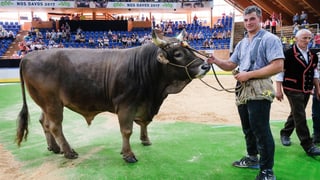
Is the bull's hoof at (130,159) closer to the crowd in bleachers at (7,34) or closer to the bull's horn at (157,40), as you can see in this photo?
the bull's horn at (157,40)

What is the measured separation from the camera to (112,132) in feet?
21.7

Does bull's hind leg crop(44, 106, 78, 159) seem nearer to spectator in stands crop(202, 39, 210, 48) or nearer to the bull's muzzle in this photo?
the bull's muzzle

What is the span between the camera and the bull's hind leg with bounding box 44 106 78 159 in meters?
4.91

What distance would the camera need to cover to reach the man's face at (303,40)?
4.80 m

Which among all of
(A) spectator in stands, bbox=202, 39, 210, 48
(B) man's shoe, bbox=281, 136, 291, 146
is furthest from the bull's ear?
(A) spectator in stands, bbox=202, 39, 210, 48

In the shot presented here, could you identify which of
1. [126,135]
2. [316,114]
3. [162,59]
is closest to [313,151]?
[316,114]

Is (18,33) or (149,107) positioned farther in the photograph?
(18,33)

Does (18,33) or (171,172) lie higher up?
(18,33)

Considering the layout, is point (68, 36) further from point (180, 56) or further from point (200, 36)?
point (180, 56)

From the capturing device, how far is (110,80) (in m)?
4.77

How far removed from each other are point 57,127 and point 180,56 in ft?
7.00

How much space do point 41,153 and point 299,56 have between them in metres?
4.28

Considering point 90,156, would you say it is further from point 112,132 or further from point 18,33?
point 18,33

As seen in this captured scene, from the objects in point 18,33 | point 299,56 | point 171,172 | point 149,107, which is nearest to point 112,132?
point 149,107
